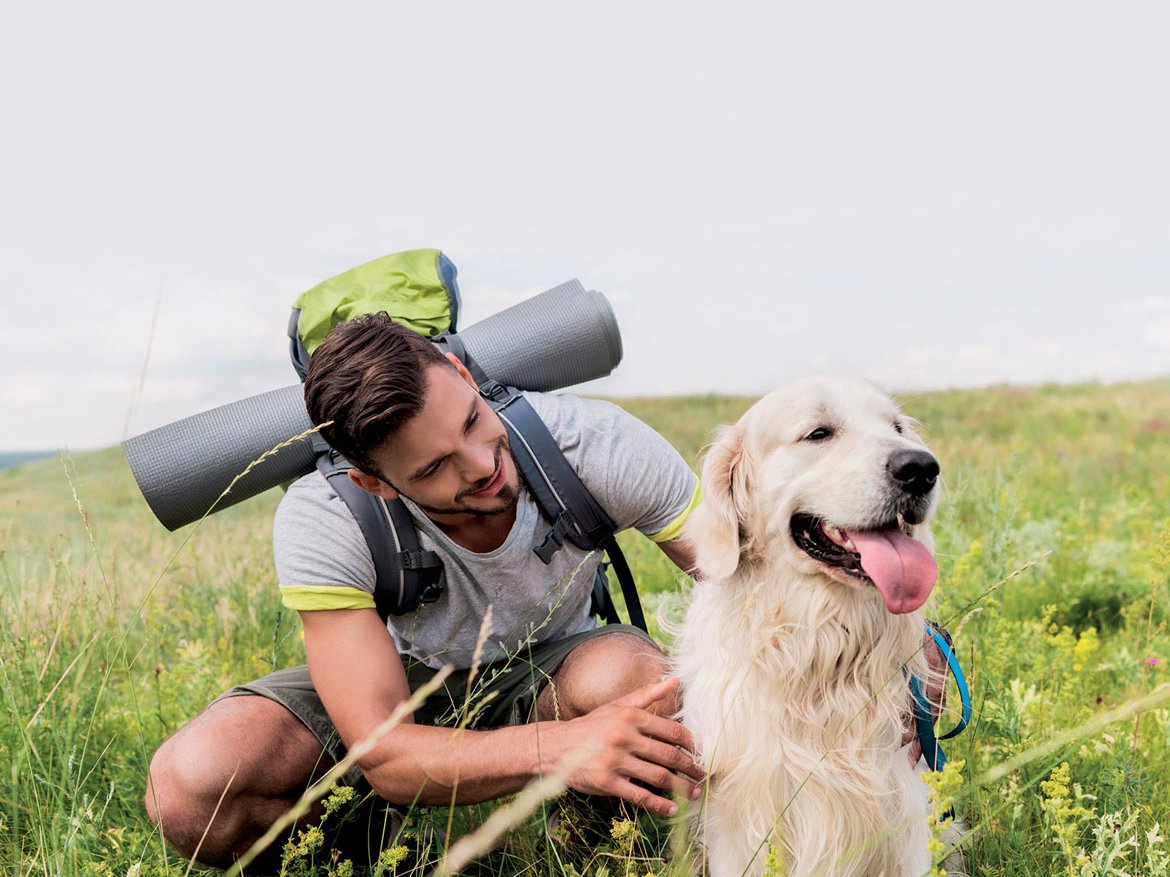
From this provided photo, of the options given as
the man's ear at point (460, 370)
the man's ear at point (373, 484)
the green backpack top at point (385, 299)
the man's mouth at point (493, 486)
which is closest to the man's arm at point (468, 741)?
the man's ear at point (373, 484)

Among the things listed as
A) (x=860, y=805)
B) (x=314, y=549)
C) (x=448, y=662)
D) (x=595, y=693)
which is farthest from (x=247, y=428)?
(x=860, y=805)

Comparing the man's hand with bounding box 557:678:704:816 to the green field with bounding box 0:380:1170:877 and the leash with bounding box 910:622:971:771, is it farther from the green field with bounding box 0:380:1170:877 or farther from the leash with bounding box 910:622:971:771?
the leash with bounding box 910:622:971:771

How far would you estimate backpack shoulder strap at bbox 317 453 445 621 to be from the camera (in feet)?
9.41

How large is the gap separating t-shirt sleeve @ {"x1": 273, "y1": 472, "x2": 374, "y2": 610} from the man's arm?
0.06m

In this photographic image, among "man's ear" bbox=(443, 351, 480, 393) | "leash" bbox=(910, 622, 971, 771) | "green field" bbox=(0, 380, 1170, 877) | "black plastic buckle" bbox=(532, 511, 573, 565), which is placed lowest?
"green field" bbox=(0, 380, 1170, 877)

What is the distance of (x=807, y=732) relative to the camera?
2641 mm

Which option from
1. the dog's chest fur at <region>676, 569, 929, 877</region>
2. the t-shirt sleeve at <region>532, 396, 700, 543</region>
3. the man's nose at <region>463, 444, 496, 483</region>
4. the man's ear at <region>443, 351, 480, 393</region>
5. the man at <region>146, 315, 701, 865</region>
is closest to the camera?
the man at <region>146, 315, 701, 865</region>

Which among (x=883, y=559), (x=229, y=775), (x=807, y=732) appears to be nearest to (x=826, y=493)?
(x=883, y=559)

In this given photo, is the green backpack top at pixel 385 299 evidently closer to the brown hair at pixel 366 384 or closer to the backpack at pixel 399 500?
the backpack at pixel 399 500

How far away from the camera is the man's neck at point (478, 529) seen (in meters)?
2.98

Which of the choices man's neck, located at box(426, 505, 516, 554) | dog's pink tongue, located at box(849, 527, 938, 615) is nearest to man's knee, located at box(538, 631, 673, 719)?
man's neck, located at box(426, 505, 516, 554)

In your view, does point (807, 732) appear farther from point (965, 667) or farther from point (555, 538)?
point (965, 667)

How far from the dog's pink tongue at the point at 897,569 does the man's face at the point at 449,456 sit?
1031 mm

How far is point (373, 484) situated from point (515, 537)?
463mm
